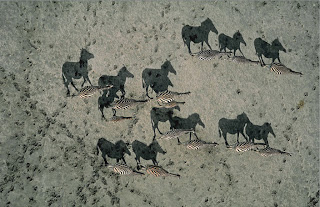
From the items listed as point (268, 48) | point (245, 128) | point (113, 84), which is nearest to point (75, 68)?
point (113, 84)

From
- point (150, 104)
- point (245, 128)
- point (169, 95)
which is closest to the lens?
point (169, 95)

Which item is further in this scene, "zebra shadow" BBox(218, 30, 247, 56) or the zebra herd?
"zebra shadow" BBox(218, 30, 247, 56)

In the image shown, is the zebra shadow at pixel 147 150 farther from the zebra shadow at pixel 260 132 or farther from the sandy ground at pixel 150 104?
the zebra shadow at pixel 260 132

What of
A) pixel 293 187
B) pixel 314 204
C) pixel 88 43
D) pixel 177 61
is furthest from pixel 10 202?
pixel 314 204

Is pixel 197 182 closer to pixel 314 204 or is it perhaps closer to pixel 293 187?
pixel 293 187

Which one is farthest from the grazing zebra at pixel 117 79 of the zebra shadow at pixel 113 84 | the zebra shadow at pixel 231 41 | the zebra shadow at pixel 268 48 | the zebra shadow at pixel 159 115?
the zebra shadow at pixel 268 48

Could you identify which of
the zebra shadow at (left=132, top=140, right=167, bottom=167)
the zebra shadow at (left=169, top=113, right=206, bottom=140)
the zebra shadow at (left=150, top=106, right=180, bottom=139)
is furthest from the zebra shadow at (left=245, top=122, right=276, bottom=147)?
the zebra shadow at (left=132, top=140, right=167, bottom=167)

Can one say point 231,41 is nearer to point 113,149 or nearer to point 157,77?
point 157,77

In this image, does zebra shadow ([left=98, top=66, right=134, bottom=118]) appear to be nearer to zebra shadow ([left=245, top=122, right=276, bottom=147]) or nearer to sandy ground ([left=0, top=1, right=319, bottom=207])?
sandy ground ([left=0, top=1, right=319, bottom=207])
